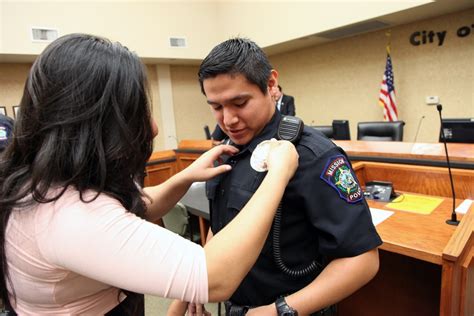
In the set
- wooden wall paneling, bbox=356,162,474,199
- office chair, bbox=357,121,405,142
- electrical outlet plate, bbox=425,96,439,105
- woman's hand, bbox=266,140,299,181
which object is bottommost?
wooden wall paneling, bbox=356,162,474,199

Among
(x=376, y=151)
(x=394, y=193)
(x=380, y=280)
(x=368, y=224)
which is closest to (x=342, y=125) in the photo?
(x=376, y=151)

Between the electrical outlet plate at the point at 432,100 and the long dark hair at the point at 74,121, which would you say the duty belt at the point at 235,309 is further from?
the electrical outlet plate at the point at 432,100

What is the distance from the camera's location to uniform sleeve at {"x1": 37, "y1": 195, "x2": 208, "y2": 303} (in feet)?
1.90

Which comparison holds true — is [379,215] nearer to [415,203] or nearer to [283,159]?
[415,203]

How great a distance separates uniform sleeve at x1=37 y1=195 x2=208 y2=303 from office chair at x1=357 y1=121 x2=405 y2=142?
3.72 meters

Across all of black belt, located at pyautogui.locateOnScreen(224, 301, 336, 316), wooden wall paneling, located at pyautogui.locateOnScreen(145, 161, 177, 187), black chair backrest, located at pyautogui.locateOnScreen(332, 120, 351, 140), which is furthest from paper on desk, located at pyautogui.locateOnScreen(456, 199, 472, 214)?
wooden wall paneling, located at pyautogui.locateOnScreen(145, 161, 177, 187)

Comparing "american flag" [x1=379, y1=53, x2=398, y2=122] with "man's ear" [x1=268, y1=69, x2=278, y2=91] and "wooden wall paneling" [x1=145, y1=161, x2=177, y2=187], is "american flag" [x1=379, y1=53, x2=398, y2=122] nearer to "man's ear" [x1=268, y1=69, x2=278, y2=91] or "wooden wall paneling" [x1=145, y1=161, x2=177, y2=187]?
"wooden wall paneling" [x1=145, y1=161, x2=177, y2=187]

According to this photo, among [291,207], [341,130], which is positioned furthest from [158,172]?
[291,207]

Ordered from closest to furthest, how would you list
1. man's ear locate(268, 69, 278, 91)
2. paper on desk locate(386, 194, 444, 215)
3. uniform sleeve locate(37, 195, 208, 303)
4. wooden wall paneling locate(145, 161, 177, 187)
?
1. uniform sleeve locate(37, 195, 208, 303)
2. man's ear locate(268, 69, 278, 91)
3. paper on desk locate(386, 194, 444, 215)
4. wooden wall paneling locate(145, 161, 177, 187)

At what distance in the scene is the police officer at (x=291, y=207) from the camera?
0.80 meters

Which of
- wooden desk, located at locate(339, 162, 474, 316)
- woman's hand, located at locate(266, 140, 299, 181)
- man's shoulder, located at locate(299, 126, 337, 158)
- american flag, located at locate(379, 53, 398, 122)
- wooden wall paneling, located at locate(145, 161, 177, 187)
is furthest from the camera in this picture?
american flag, located at locate(379, 53, 398, 122)

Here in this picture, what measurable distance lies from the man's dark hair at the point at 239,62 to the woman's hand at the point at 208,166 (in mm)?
232

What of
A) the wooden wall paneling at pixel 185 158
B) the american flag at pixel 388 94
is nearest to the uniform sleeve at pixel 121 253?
the wooden wall paneling at pixel 185 158

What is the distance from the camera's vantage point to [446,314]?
Result: 1.11m
